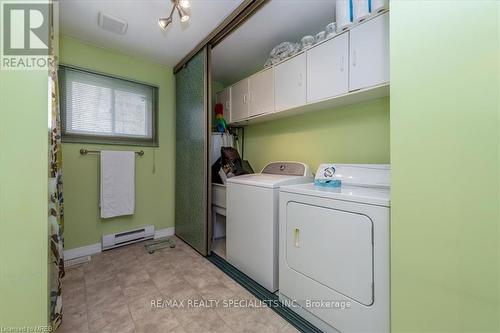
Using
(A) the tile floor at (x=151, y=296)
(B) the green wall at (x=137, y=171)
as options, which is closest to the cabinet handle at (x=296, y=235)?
(A) the tile floor at (x=151, y=296)

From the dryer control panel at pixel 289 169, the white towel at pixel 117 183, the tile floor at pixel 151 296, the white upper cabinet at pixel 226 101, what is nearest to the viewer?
the tile floor at pixel 151 296

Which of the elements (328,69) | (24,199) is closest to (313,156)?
(328,69)

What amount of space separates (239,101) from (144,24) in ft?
3.93

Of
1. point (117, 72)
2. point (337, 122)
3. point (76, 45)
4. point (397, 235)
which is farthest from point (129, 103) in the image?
point (397, 235)

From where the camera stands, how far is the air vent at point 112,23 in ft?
6.09

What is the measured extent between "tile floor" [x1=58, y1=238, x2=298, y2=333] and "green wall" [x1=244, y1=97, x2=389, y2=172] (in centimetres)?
140

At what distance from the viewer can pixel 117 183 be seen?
2.41 meters

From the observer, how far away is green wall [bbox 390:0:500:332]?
701 mm

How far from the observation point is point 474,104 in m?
0.72

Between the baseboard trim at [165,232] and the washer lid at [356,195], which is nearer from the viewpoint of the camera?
the washer lid at [356,195]

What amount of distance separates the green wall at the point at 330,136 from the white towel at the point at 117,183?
64.1 inches

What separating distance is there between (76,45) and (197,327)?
2960mm

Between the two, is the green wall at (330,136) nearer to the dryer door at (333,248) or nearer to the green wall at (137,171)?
the dryer door at (333,248)

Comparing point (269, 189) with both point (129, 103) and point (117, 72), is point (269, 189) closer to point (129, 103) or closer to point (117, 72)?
point (129, 103)
